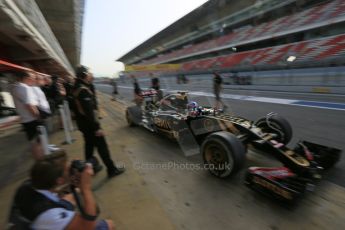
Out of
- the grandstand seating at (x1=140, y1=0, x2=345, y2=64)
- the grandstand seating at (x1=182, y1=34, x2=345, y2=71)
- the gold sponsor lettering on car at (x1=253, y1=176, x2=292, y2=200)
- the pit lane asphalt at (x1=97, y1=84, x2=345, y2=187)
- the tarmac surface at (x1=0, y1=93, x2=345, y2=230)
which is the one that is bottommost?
the tarmac surface at (x1=0, y1=93, x2=345, y2=230)

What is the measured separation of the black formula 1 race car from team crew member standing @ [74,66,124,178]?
4.56 feet

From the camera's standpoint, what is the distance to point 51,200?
4.43 ft

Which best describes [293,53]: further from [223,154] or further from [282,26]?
[223,154]

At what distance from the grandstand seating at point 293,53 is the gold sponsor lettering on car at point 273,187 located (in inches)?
640

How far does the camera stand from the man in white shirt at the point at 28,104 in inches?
122

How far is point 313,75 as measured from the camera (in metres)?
12.8

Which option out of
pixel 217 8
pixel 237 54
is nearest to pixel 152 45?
pixel 217 8

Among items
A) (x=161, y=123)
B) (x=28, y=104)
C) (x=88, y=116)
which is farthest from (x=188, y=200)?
(x=28, y=104)

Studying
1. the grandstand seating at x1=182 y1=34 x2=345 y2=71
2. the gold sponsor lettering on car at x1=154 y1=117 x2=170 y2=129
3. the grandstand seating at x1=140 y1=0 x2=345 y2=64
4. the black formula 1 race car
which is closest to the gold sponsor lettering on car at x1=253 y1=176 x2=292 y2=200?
the black formula 1 race car

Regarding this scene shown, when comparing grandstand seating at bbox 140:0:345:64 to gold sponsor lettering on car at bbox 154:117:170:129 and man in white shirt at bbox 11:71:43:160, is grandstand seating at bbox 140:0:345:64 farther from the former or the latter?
man in white shirt at bbox 11:71:43:160

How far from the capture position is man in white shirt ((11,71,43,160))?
310 cm

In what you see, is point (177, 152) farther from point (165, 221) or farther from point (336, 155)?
point (336, 155)

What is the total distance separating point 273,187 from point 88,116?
2514 mm

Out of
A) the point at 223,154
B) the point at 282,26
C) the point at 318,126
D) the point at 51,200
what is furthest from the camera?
the point at 282,26
